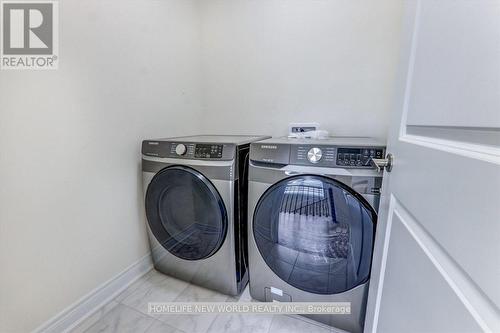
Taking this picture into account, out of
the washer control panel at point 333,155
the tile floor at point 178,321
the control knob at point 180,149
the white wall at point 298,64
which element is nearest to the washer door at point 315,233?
the washer control panel at point 333,155

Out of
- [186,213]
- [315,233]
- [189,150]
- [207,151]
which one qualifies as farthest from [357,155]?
[186,213]

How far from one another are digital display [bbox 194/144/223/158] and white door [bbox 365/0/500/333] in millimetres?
803

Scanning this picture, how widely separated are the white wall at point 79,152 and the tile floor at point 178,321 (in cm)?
18

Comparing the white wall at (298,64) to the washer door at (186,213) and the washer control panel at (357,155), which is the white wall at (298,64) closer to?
the washer control panel at (357,155)

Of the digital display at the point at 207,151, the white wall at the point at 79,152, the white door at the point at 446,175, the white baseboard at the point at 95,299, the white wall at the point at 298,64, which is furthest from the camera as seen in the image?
the white wall at the point at 298,64

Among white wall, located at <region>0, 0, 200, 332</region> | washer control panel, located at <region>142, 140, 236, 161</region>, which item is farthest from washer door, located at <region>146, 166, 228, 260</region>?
white wall, located at <region>0, 0, 200, 332</region>

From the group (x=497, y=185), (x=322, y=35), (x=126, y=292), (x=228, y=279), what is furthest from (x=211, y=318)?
(x=322, y=35)

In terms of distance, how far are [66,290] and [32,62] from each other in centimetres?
110

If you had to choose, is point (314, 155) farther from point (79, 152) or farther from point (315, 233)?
point (79, 152)

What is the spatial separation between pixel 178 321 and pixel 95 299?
0.50 m

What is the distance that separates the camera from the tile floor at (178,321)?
114 centimetres

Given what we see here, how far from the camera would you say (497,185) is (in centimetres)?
30

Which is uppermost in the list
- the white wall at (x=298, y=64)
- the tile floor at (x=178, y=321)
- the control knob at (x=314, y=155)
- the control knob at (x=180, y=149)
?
the white wall at (x=298, y=64)

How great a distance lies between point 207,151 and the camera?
1.22 meters
